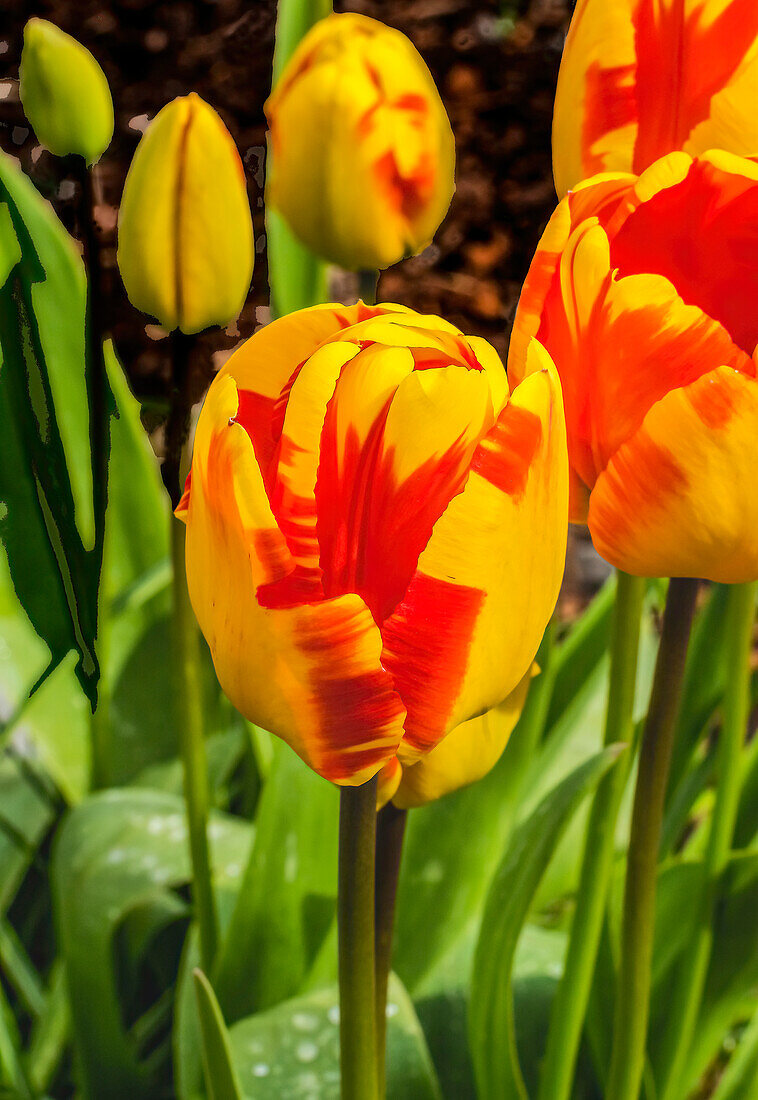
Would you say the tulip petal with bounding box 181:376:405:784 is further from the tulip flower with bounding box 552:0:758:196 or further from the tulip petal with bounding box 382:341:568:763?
the tulip flower with bounding box 552:0:758:196

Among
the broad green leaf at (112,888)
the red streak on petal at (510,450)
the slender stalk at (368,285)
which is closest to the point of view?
the red streak on petal at (510,450)

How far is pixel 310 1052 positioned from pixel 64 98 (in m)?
0.38

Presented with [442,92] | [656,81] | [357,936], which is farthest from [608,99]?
[442,92]

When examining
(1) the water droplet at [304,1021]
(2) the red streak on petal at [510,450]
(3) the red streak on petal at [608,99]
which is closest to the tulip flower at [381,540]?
(2) the red streak on petal at [510,450]

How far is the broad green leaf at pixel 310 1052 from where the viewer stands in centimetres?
48

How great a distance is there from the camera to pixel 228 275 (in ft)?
1.28

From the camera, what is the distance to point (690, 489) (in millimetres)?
272

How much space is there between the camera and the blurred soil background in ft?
5.30

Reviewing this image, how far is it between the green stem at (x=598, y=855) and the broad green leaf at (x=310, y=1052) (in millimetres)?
56

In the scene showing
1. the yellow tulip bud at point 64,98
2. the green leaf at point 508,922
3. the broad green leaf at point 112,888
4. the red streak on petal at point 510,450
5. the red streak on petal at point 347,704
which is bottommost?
the broad green leaf at point 112,888

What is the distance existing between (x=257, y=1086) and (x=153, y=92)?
1495 millimetres

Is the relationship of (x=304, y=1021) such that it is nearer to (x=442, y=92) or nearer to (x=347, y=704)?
(x=347, y=704)

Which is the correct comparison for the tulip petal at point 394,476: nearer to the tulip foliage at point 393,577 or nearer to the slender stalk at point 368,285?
the tulip foliage at point 393,577

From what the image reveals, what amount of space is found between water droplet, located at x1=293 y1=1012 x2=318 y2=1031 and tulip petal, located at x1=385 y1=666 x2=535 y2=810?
195 mm
